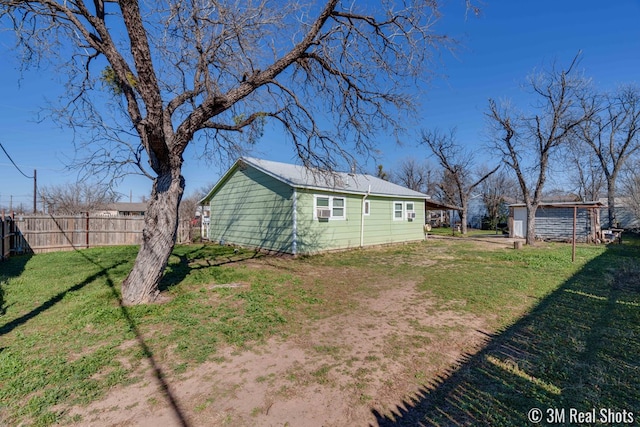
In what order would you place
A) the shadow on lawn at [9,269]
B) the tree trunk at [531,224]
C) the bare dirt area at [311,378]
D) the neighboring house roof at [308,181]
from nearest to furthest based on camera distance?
1. the bare dirt area at [311,378]
2. the shadow on lawn at [9,269]
3. the neighboring house roof at [308,181]
4. the tree trunk at [531,224]

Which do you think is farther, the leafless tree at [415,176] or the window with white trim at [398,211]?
the leafless tree at [415,176]

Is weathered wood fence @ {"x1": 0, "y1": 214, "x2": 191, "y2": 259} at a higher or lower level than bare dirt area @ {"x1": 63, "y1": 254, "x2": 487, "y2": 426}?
higher

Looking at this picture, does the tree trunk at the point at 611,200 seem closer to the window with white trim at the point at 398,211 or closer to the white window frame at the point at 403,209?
the white window frame at the point at 403,209

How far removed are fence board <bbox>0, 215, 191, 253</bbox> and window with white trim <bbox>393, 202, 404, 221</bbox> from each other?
1103 cm

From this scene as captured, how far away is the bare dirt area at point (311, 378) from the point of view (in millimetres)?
2371

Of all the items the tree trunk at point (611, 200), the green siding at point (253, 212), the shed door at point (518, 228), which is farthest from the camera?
the tree trunk at point (611, 200)

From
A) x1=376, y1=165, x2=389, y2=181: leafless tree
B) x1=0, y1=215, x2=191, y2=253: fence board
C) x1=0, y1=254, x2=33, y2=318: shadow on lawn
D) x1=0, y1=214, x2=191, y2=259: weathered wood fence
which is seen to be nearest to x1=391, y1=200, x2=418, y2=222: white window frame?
x1=0, y1=215, x2=191, y2=253: fence board

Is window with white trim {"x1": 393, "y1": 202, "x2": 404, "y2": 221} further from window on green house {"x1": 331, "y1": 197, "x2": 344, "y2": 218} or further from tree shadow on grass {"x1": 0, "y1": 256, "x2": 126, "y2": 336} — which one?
→ tree shadow on grass {"x1": 0, "y1": 256, "x2": 126, "y2": 336}

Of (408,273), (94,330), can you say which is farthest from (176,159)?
(408,273)

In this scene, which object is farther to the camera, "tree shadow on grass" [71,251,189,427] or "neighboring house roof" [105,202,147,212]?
"neighboring house roof" [105,202,147,212]

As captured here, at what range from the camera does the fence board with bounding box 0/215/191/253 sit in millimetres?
11328

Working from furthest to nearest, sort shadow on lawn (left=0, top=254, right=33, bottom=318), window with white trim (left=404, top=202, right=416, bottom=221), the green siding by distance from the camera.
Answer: window with white trim (left=404, top=202, right=416, bottom=221)
the green siding
shadow on lawn (left=0, top=254, right=33, bottom=318)

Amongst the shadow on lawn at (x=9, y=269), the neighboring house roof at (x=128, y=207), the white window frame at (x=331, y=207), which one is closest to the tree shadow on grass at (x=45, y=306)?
the shadow on lawn at (x=9, y=269)

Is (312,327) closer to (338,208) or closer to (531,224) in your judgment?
(338,208)
